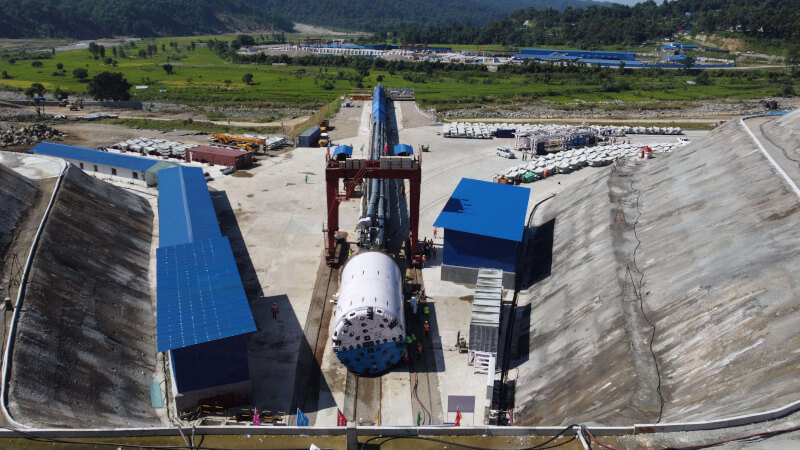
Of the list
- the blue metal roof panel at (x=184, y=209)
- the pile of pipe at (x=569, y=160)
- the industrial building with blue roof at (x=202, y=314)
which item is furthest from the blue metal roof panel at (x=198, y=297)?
the pile of pipe at (x=569, y=160)

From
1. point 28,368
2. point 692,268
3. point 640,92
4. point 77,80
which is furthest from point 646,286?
point 77,80

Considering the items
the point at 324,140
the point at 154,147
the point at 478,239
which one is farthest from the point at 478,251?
the point at 154,147

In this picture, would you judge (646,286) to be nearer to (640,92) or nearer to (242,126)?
(242,126)

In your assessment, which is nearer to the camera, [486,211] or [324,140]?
[486,211]

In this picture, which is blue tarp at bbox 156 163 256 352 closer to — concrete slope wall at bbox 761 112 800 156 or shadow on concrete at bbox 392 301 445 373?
shadow on concrete at bbox 392 301 445 373

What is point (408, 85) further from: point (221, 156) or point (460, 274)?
point (460, 274)

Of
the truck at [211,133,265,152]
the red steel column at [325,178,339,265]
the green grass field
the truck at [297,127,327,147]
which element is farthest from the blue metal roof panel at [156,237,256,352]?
the green grass field
